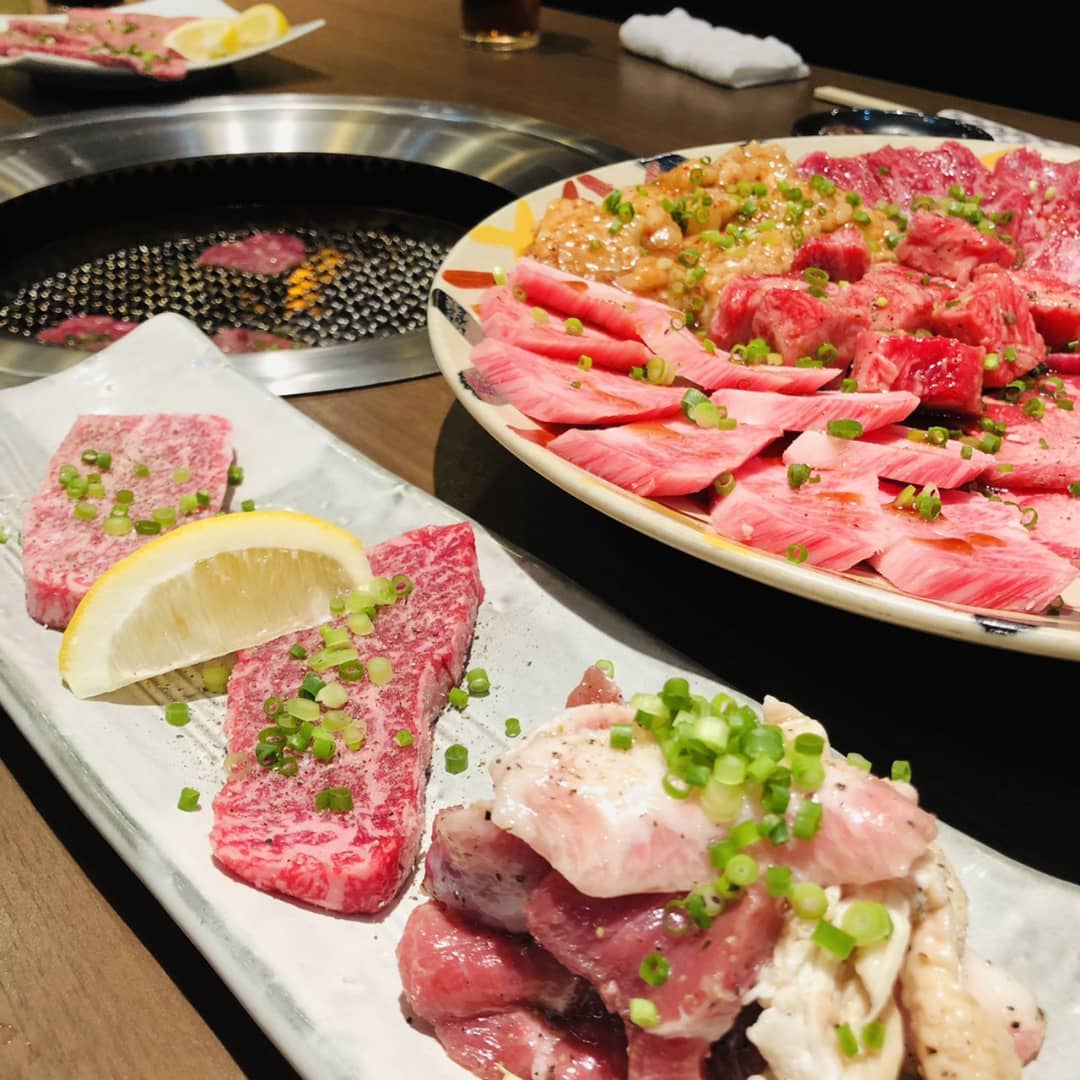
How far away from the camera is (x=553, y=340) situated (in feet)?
7.11

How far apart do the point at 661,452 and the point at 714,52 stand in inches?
153

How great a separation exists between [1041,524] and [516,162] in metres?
2.68

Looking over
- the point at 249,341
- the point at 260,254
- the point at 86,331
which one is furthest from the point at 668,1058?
the point at 260,254

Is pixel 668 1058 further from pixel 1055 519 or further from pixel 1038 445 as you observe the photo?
pixel 1038 445

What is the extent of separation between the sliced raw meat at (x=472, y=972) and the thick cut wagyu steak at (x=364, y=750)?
13cm

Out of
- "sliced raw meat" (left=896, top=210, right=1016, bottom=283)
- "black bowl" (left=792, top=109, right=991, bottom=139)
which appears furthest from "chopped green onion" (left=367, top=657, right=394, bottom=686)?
"black bowl" (left=792, top=109, right=991, bottom=139)

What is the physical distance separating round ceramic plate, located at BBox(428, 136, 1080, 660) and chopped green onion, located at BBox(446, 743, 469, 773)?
47 cm

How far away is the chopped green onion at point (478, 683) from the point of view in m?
1.67

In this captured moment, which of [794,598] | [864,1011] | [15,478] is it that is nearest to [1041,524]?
[794,598]

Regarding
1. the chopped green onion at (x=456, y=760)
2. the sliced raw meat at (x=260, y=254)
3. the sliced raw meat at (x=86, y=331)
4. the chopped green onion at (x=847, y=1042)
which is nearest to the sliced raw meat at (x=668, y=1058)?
the chopped green onion at (x=847, y=1042)

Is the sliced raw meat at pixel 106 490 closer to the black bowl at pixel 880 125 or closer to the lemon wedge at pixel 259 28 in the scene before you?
the black bowl at pixel 880 125

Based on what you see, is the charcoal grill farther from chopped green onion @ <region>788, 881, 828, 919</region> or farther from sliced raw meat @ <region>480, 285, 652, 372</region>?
chopped green onion @ <region>788, 881, 828, 919</region>

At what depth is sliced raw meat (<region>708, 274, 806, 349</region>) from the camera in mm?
2271

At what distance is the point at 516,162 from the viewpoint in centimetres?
382
